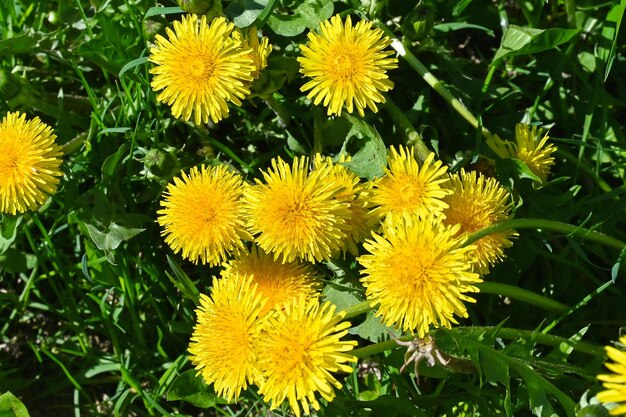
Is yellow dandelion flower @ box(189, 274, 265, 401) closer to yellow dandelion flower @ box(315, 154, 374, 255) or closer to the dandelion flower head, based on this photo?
yellow dandelion flower @ box(315, 154, 374, 255)

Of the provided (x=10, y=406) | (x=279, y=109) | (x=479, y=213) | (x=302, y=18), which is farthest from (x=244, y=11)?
(x=10, y=406)

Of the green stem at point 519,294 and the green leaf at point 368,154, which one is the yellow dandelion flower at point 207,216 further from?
the green stem at point 519,294

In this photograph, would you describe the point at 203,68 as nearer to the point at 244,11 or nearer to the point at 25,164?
the point at 244,11

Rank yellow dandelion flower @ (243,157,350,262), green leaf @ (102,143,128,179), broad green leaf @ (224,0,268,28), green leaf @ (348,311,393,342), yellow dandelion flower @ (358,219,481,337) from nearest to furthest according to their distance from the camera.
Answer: yellow dandelion flower @ (358,219,481,337) < yellow dandelion flower @ (243,157,350,262) < green leaf @ (348,311,393,342) < broad green leaf @ (224,0,268,28) < green leaf @ (102,143,128,179)

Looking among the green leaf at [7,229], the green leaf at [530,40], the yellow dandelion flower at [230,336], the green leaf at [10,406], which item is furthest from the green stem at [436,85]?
the green leaf at [10,406]

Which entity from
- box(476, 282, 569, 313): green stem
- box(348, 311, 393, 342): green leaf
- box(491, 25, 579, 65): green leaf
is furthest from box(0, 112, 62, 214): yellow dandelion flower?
box(491, 25, 579, 65): green leaf
